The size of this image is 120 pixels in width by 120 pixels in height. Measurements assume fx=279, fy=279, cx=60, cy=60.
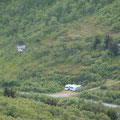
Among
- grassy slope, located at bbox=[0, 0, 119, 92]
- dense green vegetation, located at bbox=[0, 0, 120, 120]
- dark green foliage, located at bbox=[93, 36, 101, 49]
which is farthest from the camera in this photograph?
dark green foliage, located at bbox=[93, 36, 101, 49]

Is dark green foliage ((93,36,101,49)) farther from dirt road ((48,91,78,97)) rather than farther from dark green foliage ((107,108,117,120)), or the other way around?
dark green foliage ((107,108,117,120))

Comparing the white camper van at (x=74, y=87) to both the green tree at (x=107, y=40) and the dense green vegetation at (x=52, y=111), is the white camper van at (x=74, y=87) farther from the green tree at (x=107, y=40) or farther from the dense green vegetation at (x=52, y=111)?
the green tree at (x=107, y=40)

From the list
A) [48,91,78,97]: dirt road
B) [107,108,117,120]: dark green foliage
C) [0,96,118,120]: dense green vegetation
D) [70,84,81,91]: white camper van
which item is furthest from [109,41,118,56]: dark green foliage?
[107,108,117,120]: dark green foliage

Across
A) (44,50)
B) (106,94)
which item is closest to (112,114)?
(106,94)

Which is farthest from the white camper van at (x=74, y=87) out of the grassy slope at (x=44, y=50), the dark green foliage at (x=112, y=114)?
the dark green foliage at (x=112, y=114)

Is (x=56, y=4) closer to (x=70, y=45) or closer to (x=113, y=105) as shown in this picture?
(x=70, y=45)

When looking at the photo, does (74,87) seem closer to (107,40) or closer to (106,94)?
(106,94)

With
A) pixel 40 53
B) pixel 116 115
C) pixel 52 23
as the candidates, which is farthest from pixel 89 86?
pixel 52 23

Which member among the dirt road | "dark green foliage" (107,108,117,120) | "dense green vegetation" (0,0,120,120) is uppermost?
"dense green vegetation" (0,0,120,120)
